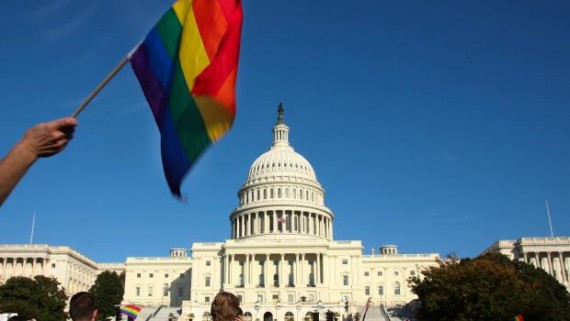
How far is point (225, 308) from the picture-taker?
8234mm

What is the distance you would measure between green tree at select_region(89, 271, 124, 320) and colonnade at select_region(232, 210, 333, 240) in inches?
1098

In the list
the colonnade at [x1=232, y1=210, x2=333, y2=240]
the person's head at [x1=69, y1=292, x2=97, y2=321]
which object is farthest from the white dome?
the person's head at [x1=69, y1=292, x2=97, y2=321]

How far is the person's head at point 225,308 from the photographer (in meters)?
8.22

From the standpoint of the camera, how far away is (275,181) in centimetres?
13825

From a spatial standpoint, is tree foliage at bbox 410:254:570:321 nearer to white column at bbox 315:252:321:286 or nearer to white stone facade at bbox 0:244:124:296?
white column at bbox 315:252:321:286

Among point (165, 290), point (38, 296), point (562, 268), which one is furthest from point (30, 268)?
point (562, 268)

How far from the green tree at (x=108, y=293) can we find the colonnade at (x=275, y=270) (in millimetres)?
22645

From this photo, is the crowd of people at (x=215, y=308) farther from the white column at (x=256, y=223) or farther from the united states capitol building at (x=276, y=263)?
the white column at (x=256, y=223)

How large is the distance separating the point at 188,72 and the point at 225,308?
4.18 metres

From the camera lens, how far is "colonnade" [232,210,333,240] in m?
131

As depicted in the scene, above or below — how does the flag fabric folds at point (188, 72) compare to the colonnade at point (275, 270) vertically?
below

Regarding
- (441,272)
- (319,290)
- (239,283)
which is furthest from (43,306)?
(441,272)

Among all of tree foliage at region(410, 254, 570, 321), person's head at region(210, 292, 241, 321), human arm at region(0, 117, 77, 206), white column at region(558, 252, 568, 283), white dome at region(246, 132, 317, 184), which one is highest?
white dome at region(246, 132, 317, 184)

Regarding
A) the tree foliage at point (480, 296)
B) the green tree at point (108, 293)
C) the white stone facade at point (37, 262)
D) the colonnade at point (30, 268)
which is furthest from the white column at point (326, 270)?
the colonnade at point (30, 268)
